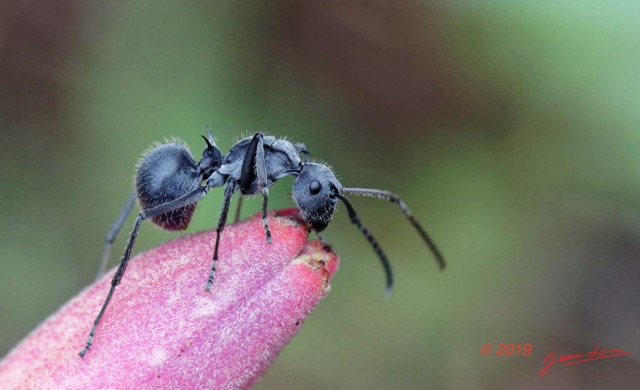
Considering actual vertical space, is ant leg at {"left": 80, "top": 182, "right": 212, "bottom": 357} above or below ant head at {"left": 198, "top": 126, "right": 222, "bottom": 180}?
below

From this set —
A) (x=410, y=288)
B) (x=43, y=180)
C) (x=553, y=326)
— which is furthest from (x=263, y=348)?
(x=43, y=180)

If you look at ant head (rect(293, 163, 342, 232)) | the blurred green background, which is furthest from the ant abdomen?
the blurred green background

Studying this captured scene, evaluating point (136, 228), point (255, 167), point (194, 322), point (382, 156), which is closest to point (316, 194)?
point (255, 167)

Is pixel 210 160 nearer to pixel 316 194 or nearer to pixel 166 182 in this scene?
pixel 166 182

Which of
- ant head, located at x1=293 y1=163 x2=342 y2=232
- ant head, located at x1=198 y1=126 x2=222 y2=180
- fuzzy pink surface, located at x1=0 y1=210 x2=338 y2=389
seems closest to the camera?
fuzzy pink surface, located at x1=0 y1=210 x2=338 y2=389

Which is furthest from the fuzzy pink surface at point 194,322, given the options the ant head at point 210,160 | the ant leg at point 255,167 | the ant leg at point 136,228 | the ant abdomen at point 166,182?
the ant head at point 210,160

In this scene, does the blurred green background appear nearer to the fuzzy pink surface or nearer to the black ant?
the black ant
